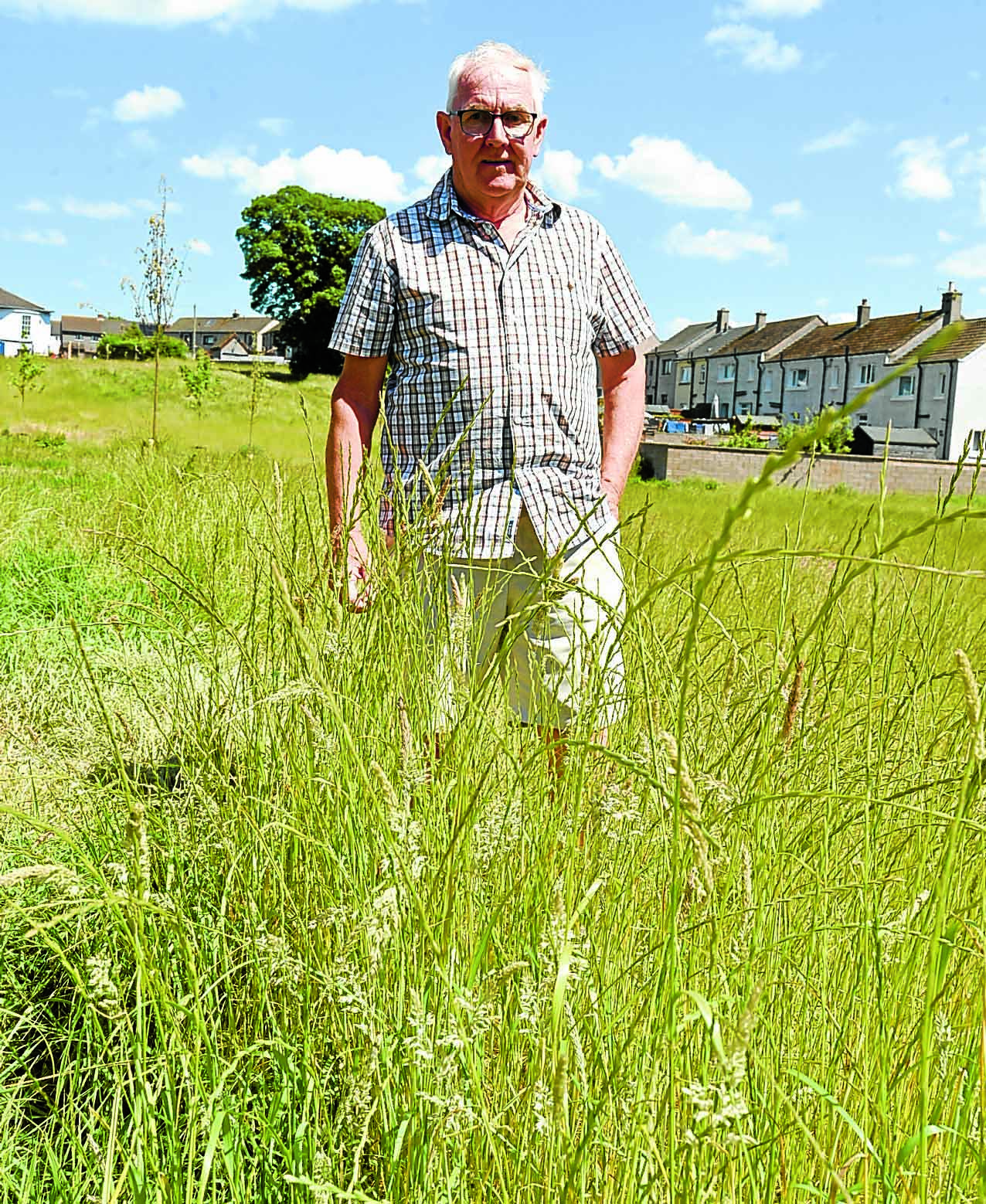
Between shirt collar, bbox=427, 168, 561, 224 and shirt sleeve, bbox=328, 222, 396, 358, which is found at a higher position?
shirt collar, bbox=427, 168, 561, 224

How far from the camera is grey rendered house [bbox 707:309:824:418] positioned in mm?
72125

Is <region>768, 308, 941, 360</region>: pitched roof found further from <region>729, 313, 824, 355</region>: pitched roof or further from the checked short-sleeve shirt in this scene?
the checked short-sleeve shirt

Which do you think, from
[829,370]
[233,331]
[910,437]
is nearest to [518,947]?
[910,437]

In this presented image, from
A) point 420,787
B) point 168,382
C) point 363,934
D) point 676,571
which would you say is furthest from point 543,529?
point 168,382

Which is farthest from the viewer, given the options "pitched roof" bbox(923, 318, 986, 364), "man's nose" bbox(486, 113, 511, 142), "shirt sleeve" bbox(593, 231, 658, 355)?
"pitched roof" bbox(923, 318, 986, 364)

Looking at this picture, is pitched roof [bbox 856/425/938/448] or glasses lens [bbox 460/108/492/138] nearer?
glasses lens [bbox 460/108/492/138]

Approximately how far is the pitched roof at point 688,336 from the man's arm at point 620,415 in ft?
277

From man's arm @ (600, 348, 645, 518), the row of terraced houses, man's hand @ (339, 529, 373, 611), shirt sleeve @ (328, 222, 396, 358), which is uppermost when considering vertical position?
the row of terraced houses

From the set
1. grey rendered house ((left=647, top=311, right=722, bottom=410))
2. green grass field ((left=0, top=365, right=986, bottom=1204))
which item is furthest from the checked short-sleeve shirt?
grey rendered house ((left=647, top=311, right=722, bottom=410))

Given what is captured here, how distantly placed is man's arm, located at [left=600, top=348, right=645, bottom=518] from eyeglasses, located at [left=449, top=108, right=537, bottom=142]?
72 centimetres

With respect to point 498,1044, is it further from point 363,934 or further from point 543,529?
point 543,529

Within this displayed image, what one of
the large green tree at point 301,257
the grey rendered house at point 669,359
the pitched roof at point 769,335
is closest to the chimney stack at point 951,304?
the pitched roof at point 769,335

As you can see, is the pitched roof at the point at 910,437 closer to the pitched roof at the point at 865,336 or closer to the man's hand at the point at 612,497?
the pitched roof at the point at 865,336

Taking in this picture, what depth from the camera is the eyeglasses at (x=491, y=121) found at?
273cm
